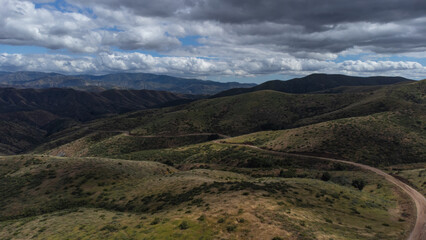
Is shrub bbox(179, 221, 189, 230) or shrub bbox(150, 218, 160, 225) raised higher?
shrub bbox(179, 221, 189, 230)

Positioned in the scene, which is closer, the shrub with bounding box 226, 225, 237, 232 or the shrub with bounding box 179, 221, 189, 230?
the shrub with bounding box 226, 225, 237, 232

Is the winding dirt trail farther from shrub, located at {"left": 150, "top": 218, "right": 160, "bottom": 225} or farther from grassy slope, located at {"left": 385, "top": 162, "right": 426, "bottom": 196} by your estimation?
A: shrub, located at {"left": 150, "top": 218, "right": 160, "bottom": 225}

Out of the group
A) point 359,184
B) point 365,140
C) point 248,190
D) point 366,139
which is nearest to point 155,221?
point 248,190

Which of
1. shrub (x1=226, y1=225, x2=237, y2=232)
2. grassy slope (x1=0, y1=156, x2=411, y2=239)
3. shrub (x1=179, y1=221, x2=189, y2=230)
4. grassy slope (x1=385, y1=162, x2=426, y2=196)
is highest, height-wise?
shrub (x1=226, y1=225, x2=237, y2=232)

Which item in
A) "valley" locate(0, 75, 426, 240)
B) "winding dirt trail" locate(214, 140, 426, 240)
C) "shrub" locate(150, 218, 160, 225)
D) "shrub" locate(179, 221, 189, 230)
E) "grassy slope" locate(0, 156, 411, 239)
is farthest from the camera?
"winding dirt trail" locate(214, 140, 426, 240)

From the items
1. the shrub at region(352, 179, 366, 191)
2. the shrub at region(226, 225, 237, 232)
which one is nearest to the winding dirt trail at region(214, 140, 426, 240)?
the shrub at region(352, 179, 366, 191)

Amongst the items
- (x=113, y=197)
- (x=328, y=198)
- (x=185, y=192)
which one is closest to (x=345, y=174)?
(x=328, y=198)

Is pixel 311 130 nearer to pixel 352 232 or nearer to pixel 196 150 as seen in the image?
pixel 196 150

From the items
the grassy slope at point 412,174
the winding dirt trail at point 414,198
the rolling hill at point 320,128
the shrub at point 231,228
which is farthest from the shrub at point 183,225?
the rolling hill at point 320,128

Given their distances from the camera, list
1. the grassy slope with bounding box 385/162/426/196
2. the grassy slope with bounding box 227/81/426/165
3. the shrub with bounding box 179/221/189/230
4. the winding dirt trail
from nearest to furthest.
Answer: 1. the shrub with bounding box 179/221/189/230
2. the winding dirt trail
3. the grassy slope with bounding box 385/162/426/196
4. the grassy slope with bounding box 227/81/426/165
